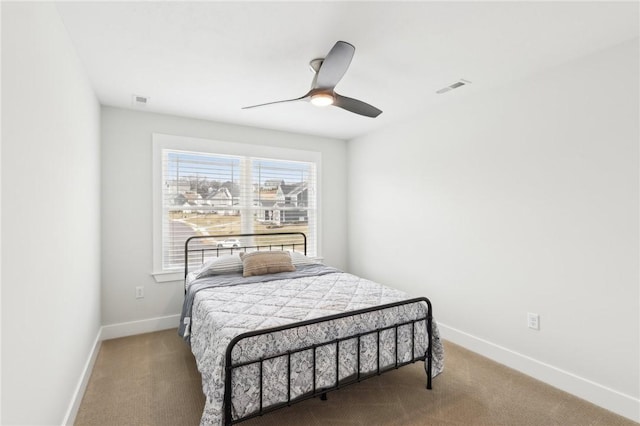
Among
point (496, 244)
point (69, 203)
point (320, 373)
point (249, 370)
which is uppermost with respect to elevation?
point (69, 203)

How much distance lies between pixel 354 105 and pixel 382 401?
2.21 meters

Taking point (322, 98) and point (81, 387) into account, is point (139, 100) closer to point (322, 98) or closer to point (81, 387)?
point (322, 98)

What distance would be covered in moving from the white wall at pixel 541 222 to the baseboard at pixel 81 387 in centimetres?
319

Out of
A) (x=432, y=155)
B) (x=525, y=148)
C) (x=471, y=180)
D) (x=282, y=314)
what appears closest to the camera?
(x=282, y=314)

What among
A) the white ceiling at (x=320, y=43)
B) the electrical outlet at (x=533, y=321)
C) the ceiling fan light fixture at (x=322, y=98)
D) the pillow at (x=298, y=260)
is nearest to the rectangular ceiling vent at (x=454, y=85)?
the white ceiling at (x=320, y=43)

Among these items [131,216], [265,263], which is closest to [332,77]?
[265,263]

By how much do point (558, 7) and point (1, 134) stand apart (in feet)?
8.76

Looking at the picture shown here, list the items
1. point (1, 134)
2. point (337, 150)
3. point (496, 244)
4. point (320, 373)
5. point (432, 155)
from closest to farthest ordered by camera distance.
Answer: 1. point (1, 134)
2. point (320, 373)
3. point (496, 244)
4. point (432, 155)
5. point (337, 150)

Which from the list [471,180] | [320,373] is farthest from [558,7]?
[320,373]

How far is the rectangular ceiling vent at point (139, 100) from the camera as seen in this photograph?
3062 millimetres

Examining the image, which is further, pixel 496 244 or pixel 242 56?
pixel 496 244

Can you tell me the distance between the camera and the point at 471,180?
3088 mm

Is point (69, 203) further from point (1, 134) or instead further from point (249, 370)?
point (249, 370)

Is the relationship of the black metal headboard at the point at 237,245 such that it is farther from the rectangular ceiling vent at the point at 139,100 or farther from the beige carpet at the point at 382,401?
the rectangular ceiling vent at the point at 139,100
